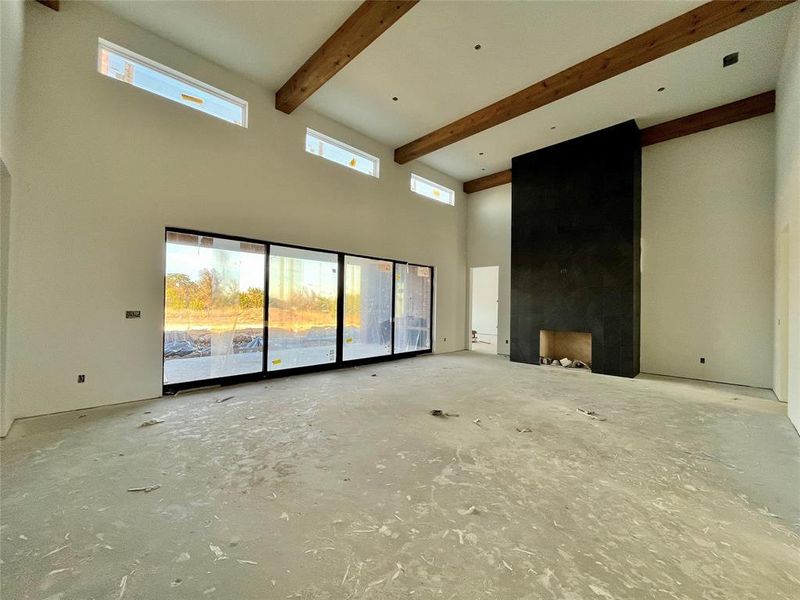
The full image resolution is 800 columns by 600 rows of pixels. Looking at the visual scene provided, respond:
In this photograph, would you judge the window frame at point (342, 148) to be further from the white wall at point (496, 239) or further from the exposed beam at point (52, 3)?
the white wall at point (496, 239)

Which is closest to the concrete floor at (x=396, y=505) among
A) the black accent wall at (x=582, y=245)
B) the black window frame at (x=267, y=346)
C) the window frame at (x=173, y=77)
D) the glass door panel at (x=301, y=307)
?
the black window frame at (x=267, y=346)

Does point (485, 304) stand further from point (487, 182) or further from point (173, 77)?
point (173, 77)

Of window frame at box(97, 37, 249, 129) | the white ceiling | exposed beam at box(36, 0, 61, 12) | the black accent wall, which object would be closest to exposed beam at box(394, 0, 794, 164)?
the white ceiling

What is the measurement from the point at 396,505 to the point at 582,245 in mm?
A: 6316

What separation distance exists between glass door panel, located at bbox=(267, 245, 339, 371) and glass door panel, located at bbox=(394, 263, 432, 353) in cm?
186

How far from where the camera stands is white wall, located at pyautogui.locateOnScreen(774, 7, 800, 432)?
139 inches

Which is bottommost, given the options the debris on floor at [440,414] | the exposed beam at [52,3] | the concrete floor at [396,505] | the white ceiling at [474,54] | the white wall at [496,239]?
the debris on floor at [440,414]

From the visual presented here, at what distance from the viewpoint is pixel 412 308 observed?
26.2ft

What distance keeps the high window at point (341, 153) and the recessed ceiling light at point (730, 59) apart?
Answer: 18.6 feet

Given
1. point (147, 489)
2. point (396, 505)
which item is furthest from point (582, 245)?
point (147, 489)

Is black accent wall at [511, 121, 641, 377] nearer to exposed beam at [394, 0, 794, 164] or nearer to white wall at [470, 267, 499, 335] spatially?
exposed beam at [394, 0, 794, 164]

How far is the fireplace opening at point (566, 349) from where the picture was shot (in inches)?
271

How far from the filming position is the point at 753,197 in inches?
213

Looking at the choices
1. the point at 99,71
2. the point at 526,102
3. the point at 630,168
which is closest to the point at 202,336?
the point at 99,71
